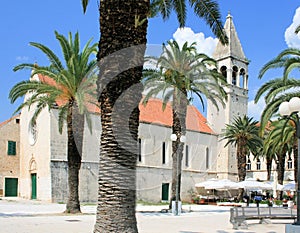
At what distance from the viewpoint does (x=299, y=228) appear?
978 centimetres

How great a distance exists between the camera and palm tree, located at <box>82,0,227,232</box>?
26.1 ft

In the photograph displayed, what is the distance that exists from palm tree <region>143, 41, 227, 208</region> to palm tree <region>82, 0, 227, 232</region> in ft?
52.5

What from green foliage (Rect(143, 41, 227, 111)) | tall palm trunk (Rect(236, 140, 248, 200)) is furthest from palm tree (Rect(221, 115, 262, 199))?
green foliage (Rect(143, 41, 227, 111))

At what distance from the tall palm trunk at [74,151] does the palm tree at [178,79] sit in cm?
522

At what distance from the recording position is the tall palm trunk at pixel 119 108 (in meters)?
7.96

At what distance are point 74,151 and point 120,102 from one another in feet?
44.7

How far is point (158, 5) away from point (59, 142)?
22528 millimetres

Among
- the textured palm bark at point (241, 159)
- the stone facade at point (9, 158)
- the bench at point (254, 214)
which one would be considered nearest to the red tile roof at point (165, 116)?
the textured palm bark at point (241, 159)

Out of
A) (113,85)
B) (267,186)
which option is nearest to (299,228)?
(113,85)

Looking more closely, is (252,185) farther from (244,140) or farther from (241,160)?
(244,140)

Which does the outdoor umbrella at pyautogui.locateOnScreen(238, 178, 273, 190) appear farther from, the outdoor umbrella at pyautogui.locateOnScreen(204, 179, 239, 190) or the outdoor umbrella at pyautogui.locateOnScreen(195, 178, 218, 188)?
the outdoor umbrella at pyautogui.locateOnScreen(195, 178, 218, 188)

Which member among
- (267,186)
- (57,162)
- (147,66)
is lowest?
(267,186)

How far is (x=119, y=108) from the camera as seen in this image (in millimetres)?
8219

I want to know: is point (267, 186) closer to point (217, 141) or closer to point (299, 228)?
point (217, 141)
